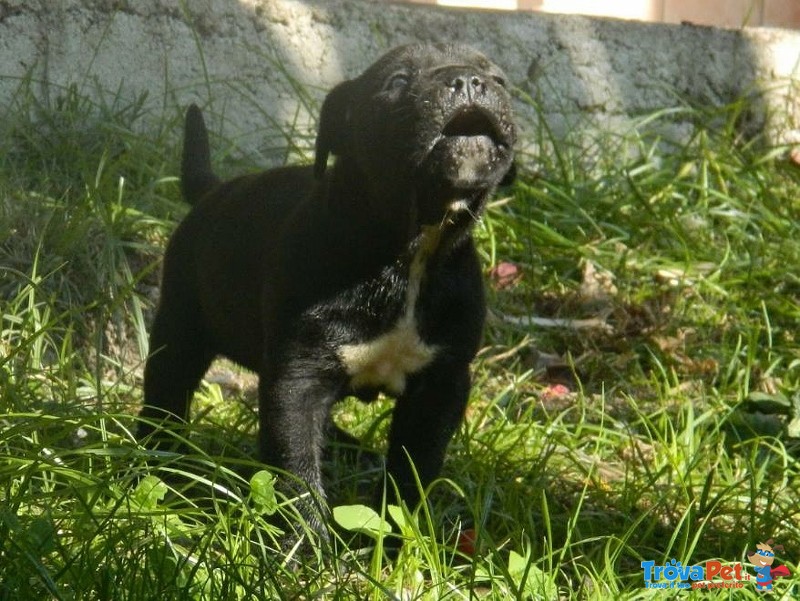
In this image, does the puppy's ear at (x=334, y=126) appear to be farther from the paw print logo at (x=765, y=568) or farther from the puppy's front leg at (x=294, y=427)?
the paw print logo at (x=765, y=568)

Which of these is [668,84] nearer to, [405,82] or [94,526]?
[405,82]

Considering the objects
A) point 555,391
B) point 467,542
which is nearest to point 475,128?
point 467,542

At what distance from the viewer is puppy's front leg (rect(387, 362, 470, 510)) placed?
3.99 metres

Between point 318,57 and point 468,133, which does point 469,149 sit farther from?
point 318,57

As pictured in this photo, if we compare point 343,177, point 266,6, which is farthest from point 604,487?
point 266,6

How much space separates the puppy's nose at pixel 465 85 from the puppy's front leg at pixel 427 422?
82 cm

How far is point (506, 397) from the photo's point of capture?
529cm

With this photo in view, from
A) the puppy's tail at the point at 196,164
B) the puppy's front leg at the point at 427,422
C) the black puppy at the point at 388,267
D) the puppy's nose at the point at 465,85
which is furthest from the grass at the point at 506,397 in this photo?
the puppy's nose at the point at 465,85

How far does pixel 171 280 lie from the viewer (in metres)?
4.61

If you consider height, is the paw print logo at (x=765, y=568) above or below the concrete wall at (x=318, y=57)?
below

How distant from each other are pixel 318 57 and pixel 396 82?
114 inches

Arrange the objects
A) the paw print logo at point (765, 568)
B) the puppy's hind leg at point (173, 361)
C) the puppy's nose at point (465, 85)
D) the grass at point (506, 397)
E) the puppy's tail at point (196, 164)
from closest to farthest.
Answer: the grass at point (506, 397) < the paw print logo at point (765, 568) < the puppy's nose at point (465, 85) < the puppy's hind leg at point (173, 361) < the puppy's tail at point (196, 164)

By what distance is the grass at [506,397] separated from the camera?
3.30 meters

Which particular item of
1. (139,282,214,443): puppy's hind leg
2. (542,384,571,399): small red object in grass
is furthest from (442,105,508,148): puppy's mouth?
(542,384,571,399): small red object in grass
